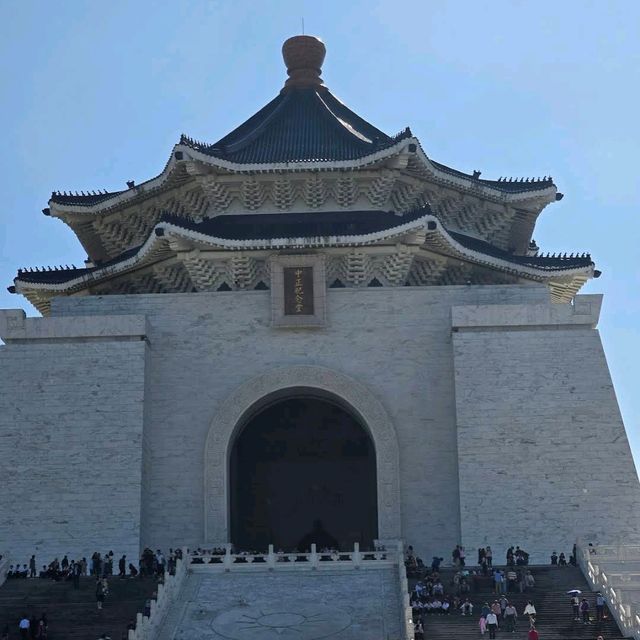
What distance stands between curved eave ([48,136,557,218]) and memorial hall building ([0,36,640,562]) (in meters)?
0.05

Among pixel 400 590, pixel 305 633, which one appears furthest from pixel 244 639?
pixel 400 590

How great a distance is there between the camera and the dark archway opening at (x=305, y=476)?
38.7 meters

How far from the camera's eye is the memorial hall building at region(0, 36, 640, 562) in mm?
33469

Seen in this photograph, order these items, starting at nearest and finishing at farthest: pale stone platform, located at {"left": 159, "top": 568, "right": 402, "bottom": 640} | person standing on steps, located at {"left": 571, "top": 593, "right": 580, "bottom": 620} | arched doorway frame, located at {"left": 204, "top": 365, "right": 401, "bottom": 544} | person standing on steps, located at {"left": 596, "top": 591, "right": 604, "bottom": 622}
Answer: pale stone platform, located at {"left": 159, "top": 568, "right": 402, "bottom": 640}, person standing on steps, located at {"left": 596, "top": 591, "right": 604, "bottom": 622}, person standing on steps, located at {"left": 571, "top": 593, "right": 580, "bottom": 620}, arched doorway frame, located at {"left": 204, "top": 365, "right": 401, "bottom": 544}

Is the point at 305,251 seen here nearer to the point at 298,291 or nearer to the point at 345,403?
the point at 298,291

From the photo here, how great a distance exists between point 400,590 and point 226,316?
381 inches

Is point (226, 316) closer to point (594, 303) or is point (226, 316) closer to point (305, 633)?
point (594, 303)

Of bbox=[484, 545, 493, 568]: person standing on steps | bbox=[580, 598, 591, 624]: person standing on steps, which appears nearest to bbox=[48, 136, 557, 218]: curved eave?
bbox=[484, 545, 493, 568]: person standing on steps

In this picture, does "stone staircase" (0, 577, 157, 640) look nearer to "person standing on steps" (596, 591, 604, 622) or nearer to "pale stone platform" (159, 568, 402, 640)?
"pale stone platform" (159, 568, 402, 640)

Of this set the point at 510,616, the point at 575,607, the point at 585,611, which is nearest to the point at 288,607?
the point at 510,616

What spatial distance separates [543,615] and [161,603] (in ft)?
22.5

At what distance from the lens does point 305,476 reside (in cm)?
3947

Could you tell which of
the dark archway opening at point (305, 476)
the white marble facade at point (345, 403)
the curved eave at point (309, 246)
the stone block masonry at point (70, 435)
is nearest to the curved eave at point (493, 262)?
the curved eave at point (309, 246)

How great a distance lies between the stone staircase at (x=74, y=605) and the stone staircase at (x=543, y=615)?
17.6 ft
